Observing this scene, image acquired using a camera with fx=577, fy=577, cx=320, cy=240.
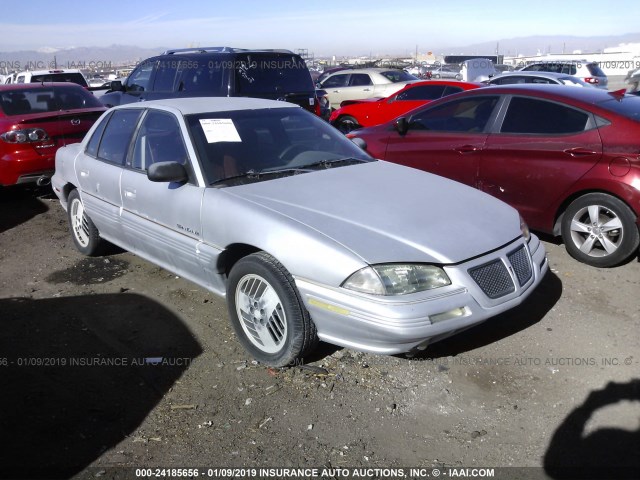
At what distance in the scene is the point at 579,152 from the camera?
4.97m

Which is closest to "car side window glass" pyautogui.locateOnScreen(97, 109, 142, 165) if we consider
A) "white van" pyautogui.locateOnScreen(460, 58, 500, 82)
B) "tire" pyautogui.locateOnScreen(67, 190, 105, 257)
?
"tire" pyautogui.locateOnScreen(67, 190, 105, 257)

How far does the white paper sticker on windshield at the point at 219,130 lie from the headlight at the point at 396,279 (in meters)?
1.67

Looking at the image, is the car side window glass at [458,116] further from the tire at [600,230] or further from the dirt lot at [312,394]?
the dirt lot at [312,394]

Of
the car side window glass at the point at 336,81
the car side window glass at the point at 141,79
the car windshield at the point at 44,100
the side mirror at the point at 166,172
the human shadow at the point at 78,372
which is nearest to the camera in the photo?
the human shadow at the point at 78,372

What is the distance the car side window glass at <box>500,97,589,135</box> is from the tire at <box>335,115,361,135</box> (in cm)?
720

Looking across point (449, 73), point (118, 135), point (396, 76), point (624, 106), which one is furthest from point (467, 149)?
point (449, 73)

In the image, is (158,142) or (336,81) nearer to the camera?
(158,142)

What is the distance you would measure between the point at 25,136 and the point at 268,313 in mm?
5379

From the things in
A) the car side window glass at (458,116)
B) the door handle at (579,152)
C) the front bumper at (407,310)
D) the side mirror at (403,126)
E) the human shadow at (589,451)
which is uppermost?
the car side window glass at (458,116)

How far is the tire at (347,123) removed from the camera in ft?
41.6

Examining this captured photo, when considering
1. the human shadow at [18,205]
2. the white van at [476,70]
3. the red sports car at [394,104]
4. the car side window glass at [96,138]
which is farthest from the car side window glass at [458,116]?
the white van at [476,70]

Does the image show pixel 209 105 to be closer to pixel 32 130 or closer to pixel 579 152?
pixel 579 152

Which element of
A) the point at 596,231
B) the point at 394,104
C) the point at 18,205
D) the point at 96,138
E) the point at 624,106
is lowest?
the point at 18,205

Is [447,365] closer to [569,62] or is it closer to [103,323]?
[103,323]
